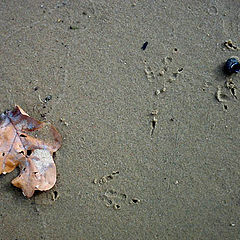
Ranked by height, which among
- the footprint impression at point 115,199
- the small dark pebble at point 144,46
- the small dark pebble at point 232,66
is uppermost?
the small dark pebble at point 144,46

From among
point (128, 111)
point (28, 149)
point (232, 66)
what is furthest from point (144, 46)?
point (28, 149)

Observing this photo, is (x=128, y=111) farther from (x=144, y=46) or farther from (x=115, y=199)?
(x=115, y=199)

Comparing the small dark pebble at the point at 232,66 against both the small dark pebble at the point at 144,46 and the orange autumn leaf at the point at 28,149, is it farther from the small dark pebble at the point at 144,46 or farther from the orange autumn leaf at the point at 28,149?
the orange autumn leaf at the point at 28,149

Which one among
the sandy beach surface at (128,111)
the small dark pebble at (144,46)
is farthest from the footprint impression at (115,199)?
the small dark pebble at (144,46)

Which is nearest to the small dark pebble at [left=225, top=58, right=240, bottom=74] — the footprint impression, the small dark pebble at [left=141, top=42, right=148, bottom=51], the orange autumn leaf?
the small dark pebble at [left=141, top=42, right=148, bottom=51]

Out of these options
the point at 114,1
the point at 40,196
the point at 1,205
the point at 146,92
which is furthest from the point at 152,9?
the point at 1,205

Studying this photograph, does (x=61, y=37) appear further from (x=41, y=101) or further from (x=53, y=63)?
(x=41, y=101)
